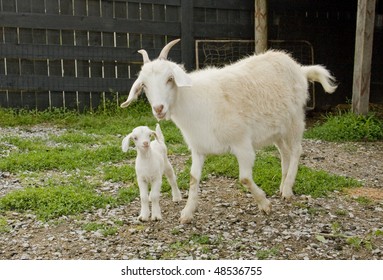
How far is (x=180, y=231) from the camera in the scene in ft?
15.9

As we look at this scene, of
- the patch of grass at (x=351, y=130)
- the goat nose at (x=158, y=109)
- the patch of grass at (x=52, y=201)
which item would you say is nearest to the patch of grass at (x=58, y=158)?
the patch of grass at (x=52, y=201)

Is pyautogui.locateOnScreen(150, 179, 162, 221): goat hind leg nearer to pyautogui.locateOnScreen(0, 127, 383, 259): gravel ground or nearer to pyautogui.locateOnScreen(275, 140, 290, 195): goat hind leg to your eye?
pyautogui.locateOnScreen(0, 127, 383, 259): gravel ground

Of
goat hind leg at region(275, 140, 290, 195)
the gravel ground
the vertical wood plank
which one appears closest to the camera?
the gravel ground

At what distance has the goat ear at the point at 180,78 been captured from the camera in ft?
15.3

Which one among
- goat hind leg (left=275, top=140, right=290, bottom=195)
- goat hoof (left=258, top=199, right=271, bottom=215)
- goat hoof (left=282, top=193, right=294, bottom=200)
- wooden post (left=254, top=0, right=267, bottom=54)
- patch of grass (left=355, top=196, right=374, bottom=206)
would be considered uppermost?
wooden post (left=254, top=0, right=267, bottom=54)

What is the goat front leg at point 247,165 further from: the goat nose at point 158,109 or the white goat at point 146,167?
the goat nose at point 158,109

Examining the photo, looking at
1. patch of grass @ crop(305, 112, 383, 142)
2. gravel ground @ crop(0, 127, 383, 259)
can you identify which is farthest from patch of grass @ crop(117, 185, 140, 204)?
patch of grass @ crop(305, 112, 383, 142)

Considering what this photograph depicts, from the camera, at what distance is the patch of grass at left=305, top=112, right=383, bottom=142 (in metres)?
9.02

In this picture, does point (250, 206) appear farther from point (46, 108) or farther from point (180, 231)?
point (46, 108)

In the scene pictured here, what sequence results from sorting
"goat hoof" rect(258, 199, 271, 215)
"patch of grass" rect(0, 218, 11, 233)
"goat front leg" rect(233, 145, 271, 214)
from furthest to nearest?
"goat hoof" rect(258, 199, 271, 215), "goat front leg" rect(233, 145, 271, 214), "patch of grass" rect(0, 218, 11, 233)

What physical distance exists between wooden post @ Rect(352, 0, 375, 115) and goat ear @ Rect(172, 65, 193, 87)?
5.61m

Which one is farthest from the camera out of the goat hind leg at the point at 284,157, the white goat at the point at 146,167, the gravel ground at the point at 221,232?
the goat hind leg at the point at 284,157

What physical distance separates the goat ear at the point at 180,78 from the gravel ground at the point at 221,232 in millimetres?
1351

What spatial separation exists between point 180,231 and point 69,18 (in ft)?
23.6
